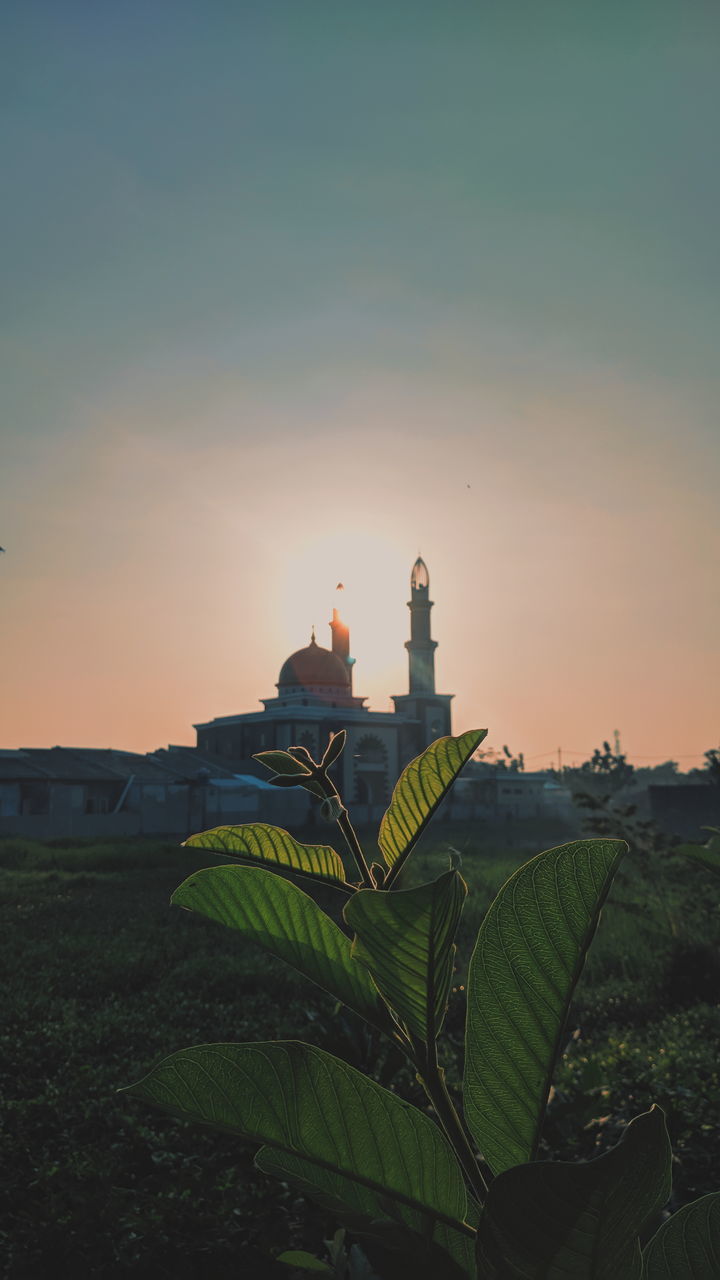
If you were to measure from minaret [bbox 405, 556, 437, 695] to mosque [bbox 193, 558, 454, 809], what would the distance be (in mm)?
38

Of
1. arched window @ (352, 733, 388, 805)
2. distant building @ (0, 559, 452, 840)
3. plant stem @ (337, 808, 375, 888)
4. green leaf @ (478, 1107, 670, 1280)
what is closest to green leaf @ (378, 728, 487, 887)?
plant stem @ (337, 808, 375, 888)

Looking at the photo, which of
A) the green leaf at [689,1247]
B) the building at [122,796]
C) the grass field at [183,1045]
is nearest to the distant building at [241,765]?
the building at [122,796]

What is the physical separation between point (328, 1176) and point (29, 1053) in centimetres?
451

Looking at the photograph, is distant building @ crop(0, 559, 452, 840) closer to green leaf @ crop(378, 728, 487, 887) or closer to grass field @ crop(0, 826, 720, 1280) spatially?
grass field @ crop(0, 826, 720, 1280)

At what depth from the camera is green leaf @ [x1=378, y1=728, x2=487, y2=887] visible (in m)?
0.70

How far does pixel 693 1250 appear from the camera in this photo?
1.66ft

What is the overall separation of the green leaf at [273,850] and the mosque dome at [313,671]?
93.7 feet

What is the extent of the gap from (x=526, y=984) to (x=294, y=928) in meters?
0.21

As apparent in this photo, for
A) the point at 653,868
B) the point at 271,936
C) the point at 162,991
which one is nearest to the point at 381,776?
the point at 653,868

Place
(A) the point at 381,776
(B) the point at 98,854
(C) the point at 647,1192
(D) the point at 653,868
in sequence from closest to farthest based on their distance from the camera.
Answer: (C) the point at 647,1192 < (D) the point at 653,868 < (B) the point at 98,854 < (A) the point at 381,776

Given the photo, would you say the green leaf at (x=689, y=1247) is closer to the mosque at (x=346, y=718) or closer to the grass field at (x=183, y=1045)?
the grass field at (x=183, y=1045)

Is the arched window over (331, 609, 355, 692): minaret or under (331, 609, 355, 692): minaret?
under

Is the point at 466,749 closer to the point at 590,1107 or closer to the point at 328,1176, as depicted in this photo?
the point at 328,1176

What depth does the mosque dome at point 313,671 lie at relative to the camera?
2938 cm
